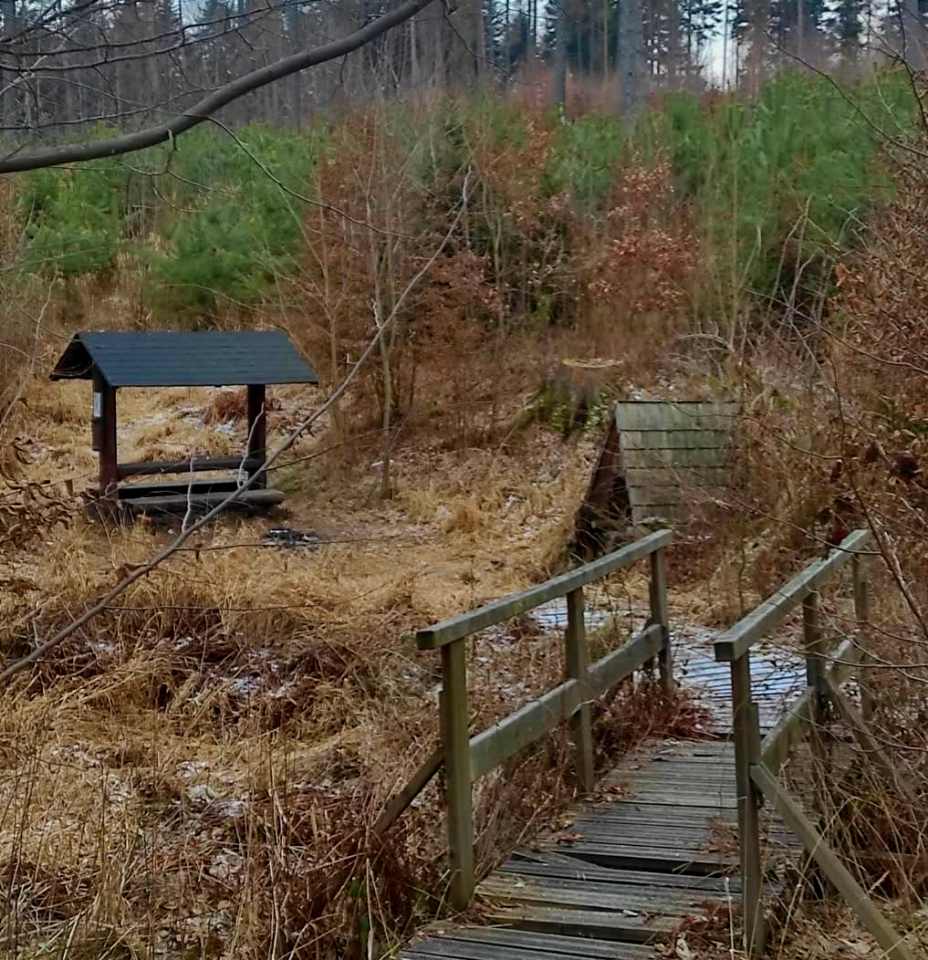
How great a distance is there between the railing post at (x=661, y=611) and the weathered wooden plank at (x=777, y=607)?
0.94 meters

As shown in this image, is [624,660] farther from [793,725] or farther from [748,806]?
[748,806]

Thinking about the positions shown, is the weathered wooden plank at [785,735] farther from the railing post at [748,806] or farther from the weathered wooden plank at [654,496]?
the weathered wooden plank at [654,496]

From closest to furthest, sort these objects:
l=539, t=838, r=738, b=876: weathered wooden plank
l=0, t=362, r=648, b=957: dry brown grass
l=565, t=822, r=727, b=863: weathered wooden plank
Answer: l=0, t=362, r=648, b=957: dry brown grass → l=539, t=838, r=738, b=876: weathered wooden plank → l=565, t=822, r=727, b=863: weathered wooden plank

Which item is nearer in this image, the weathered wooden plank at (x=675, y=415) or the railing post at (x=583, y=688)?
the railing post at (x=583, y=688)

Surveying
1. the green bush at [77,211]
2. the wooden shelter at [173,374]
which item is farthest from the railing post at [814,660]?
the green bush at [77,211]

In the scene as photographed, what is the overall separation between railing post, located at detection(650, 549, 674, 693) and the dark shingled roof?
23.6 ft

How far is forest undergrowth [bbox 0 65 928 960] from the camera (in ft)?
14.0

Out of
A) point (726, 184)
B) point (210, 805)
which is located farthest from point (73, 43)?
point (726, 184)

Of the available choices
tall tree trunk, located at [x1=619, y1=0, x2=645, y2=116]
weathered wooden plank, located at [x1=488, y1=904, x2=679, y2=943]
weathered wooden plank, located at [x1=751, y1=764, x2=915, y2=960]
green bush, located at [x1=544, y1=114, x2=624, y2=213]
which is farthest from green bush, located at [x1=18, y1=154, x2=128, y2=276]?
weathered wooden plank, located at [x1=751, y1=764, x2=915, y2=960]

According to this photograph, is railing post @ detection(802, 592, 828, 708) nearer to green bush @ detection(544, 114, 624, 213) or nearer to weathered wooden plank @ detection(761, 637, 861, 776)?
weathered wooden plank @ detection(761, 637, 861, 776)

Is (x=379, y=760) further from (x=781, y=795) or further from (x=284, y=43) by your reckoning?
(x=284, y=43)

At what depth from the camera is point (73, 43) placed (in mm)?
3000

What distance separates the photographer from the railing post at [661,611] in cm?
643

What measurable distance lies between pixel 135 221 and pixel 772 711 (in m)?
17.9
